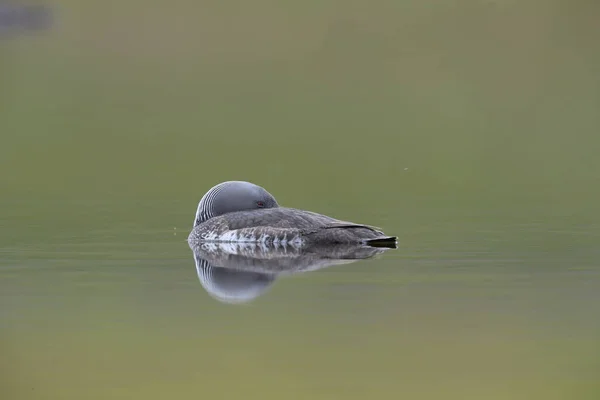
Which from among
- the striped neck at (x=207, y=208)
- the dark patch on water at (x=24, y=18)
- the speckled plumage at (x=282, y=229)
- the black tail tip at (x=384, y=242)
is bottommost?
the black tail tip at (x=384, y=242)

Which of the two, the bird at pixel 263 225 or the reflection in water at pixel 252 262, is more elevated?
the bird at pixel 263 225

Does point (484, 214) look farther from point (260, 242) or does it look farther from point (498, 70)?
point (498, 70)

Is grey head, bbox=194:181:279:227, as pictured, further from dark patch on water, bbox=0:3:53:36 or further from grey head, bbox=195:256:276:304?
dark patch on water, bbox=0:3:53:36

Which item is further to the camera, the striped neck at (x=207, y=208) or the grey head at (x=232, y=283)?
the striped neck at (x=207, y=208)

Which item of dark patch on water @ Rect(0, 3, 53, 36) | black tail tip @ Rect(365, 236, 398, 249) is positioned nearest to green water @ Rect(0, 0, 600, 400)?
black tail tip @ Rect(365, 236, 398, 249)

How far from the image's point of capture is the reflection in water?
28.1 ft

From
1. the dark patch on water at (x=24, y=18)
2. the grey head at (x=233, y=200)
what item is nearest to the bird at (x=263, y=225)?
the grey head at (x=233, y=200)

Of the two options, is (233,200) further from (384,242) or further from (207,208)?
(384,242)

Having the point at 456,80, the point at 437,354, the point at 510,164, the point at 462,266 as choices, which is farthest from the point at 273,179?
the point at 456,80

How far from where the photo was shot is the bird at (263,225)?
10039mm

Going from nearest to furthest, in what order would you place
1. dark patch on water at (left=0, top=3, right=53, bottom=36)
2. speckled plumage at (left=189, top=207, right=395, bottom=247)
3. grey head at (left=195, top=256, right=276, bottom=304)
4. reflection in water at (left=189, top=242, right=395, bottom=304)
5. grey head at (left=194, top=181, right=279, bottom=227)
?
grey head at (left=195, top=256, right=276, bottom=304) → reflection in water at (left=189, top=242, right=395, bottom=304) → speckled plumage at (left=189, top=207, right=395, bottom=247) → grey head at (left=194, top=181, right=279, bottom=227) → dark patch on water at (left=0, top=3, right=53, bottom=36)

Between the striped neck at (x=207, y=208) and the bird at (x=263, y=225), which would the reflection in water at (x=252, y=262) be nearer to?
the bird at (x=263, y=225)

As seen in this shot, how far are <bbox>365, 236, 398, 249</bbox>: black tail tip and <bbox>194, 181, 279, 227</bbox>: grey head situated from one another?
124cm

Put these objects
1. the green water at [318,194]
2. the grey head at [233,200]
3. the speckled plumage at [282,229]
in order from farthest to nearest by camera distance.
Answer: the grey head at [233,200]
the speckled plumage at [282,229]
the green water at [318,194]
